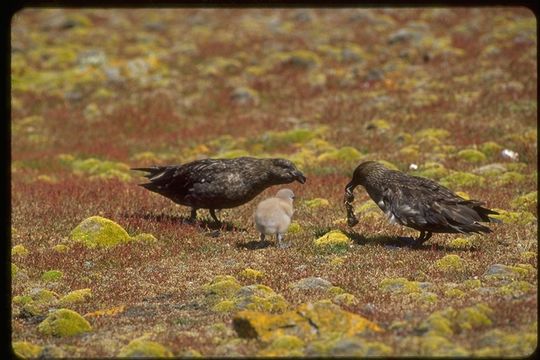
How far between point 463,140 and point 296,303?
1588 centimetres

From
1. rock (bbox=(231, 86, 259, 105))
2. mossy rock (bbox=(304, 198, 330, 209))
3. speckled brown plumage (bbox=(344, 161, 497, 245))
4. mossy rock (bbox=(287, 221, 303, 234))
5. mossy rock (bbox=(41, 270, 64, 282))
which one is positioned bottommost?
mossy rock (bbox=(41, 270, 64, 282))

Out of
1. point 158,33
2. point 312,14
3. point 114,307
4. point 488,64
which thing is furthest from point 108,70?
point 114,307

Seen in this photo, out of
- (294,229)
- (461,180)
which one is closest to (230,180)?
(294,229)

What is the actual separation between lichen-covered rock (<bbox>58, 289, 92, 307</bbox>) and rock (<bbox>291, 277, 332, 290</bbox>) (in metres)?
3.35

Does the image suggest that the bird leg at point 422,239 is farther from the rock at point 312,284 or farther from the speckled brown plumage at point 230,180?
the rock at point 312,284

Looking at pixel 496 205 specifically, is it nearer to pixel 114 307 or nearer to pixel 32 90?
pixel 114 307

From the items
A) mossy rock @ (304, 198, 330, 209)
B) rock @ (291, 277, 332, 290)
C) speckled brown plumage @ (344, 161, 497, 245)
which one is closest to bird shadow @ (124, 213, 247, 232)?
mossy rock @ (304, 198, 330, 209)

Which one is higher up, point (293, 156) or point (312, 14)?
point (312, 14)

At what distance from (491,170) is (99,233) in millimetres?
11314

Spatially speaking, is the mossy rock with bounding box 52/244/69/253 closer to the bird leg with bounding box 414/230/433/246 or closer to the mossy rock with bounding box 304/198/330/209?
the mossy rock with bounding box 304/198/330/209

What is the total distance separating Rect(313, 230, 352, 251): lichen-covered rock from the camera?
48.8ft

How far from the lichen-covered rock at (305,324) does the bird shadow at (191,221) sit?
6294 mm

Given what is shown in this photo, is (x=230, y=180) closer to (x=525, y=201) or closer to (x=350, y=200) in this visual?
(x=350, y=200)

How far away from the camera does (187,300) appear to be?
41.1ft
